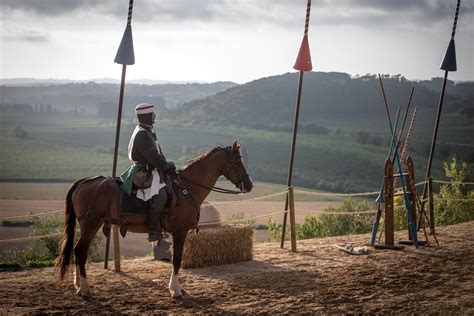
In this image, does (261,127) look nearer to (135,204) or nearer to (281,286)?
(281,286)

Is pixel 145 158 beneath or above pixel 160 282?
above

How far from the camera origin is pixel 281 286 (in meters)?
7.59

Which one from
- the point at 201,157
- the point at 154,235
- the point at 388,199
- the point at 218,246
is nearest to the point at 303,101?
the point at 388,199

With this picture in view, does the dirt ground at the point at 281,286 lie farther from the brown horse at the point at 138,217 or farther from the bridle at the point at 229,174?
the bridle at the point at 229,174

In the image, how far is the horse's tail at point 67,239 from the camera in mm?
6934

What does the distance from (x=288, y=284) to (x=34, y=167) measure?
170 feet

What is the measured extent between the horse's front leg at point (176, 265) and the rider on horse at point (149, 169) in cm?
27

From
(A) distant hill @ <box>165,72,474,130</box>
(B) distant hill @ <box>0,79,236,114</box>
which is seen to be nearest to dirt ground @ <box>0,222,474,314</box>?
(A) distant hill @ <box>165,72,474,130</box>

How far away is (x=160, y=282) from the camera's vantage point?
7.73 metres

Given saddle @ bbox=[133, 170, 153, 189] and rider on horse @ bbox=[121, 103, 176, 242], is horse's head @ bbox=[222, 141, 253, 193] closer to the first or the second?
rider on horse @ bbox=[121, 103, 176, 242]

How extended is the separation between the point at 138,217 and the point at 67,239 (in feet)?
2.86

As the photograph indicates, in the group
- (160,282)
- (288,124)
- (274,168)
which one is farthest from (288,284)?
(288,124)

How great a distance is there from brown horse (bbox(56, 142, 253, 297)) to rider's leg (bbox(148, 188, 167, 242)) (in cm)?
11

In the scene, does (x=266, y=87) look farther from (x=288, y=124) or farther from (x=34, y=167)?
(x=34, y=167)
